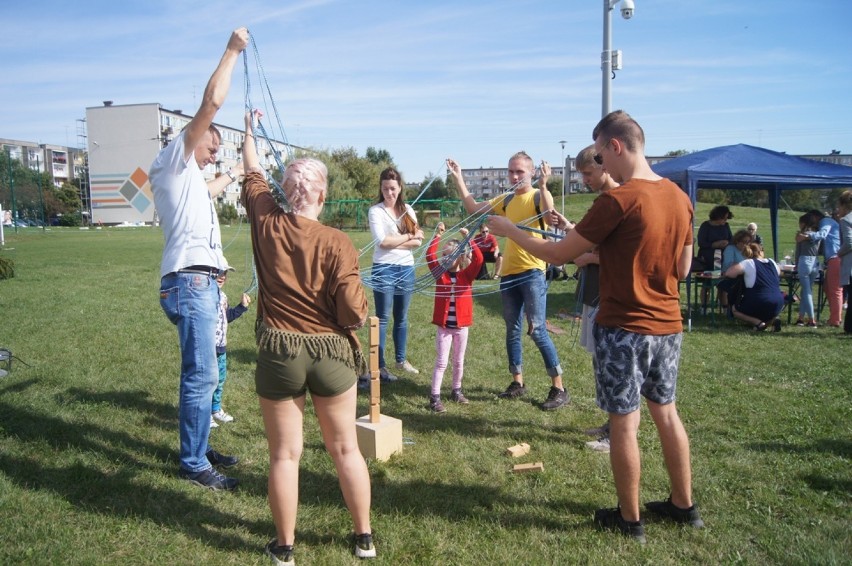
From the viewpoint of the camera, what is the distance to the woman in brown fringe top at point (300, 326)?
2469 millimetres

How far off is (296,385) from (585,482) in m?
1.93

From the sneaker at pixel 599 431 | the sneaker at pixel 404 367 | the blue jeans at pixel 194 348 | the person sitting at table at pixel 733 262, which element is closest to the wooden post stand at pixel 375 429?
the blue jeans at pixel 194 348

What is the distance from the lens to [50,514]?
10.0ft

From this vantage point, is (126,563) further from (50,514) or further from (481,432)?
(481,432)

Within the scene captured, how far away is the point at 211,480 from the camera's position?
340 cm

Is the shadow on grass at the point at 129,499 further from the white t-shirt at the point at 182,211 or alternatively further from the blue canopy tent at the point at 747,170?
the blue canopy tent at the point at 747,170

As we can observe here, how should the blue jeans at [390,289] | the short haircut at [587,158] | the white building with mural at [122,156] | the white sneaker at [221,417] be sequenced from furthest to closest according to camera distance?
the white building with mural at [122,156] → the blue jeans at [390,289] → the white sneaker at [221,417] → the short haircut at [587,158]

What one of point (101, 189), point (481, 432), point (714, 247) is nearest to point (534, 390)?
point (481, 432)

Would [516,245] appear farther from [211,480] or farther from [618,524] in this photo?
[211,480]

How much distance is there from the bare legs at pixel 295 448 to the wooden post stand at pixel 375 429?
109cm

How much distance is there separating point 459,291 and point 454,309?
152 millimetres

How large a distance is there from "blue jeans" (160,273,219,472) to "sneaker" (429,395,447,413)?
6.08 ft

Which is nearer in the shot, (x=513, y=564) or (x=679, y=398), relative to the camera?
(x=513, y=564)

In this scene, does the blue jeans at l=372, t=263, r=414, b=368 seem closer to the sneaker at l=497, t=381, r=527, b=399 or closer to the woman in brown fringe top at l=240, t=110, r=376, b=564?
the sneaker at l=497, t=381, r=527, b=399
